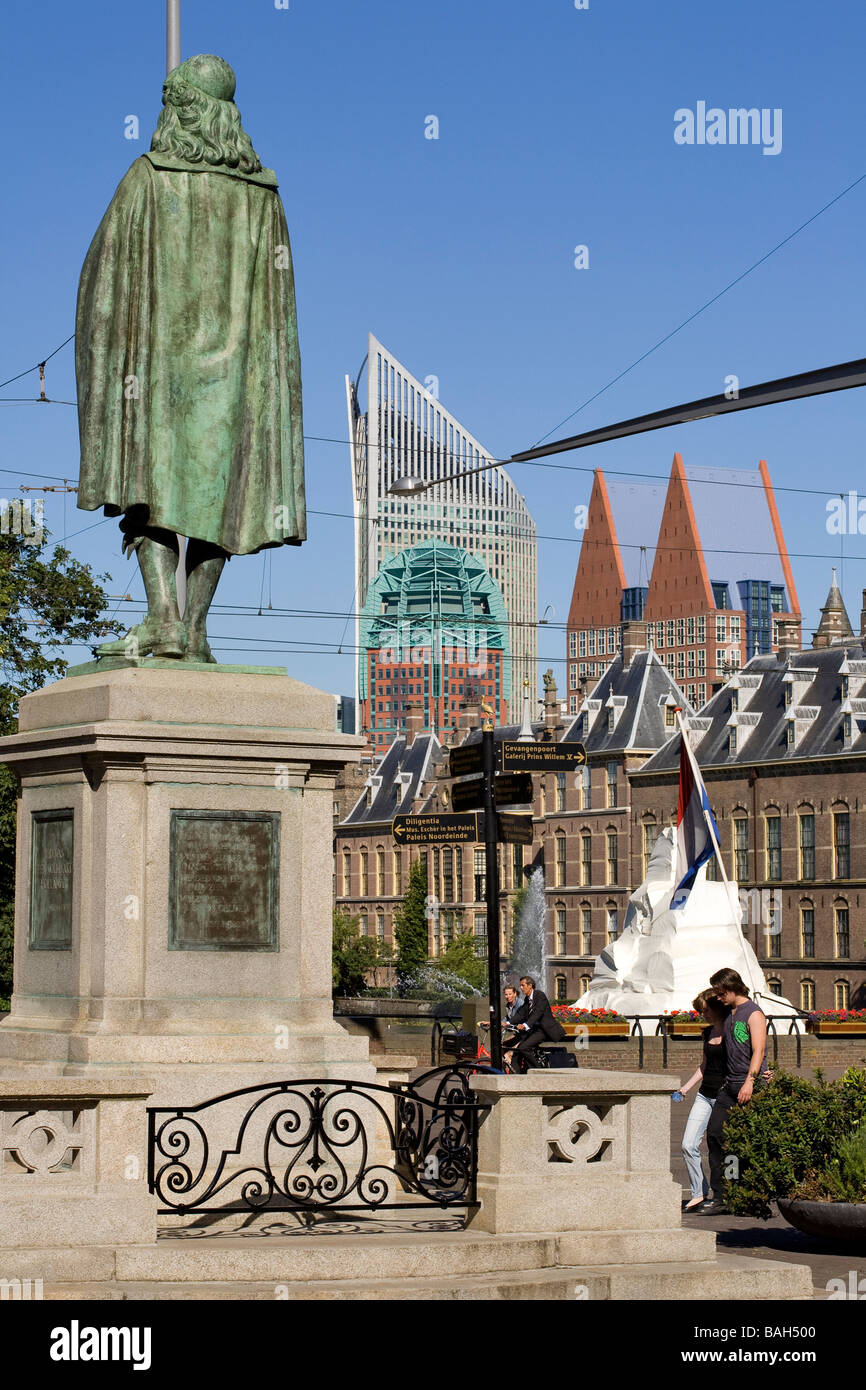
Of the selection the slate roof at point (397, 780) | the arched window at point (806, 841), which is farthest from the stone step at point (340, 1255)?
the slate roof at point (397, 780)

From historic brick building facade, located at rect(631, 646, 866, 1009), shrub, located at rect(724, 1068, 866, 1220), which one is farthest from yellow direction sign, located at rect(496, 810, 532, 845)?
historic brick building facade, located at rect(631, 646, 866, 1009)

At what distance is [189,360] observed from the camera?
1260cm

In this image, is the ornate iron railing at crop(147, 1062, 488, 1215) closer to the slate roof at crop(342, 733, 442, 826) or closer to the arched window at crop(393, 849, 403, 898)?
the slate roof at crop(342, 733, 442, 826)

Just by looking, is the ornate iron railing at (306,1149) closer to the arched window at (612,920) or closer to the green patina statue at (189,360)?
the green patina statue at (189,360)

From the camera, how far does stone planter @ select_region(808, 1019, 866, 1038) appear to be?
4659 centimetres

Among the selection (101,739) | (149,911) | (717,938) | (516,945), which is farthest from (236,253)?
(516,945)

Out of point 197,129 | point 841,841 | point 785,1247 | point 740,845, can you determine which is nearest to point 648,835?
point 740,845

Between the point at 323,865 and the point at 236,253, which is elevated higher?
the point at 236,253

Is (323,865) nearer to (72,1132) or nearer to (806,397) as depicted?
(72,1132)

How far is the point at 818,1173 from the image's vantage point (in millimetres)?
13547

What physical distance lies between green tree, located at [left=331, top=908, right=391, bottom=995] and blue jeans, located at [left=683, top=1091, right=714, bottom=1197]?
8595 cm

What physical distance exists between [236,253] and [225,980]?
439 cm

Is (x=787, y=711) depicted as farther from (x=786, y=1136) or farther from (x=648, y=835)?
(x=786, y=1136)

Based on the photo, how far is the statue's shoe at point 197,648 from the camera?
1265cm
